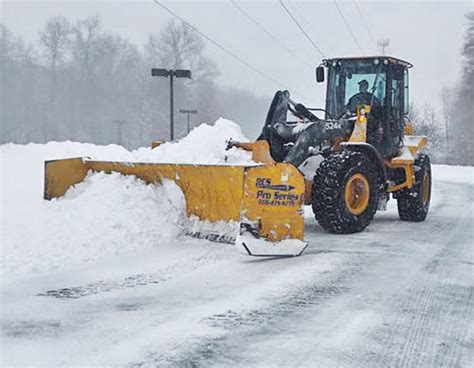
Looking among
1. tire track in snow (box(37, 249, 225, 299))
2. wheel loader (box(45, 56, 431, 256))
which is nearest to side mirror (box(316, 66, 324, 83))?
wheel loader (box(45, 56, 431, 256))

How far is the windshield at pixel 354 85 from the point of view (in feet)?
31.6

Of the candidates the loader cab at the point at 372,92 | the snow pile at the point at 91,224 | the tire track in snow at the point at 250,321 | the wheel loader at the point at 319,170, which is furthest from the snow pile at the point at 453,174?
the tire track in snow at the point at 250,321

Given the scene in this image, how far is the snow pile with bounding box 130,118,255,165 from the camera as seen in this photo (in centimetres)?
846

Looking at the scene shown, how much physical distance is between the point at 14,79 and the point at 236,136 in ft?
171

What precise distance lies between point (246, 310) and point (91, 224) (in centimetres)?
295

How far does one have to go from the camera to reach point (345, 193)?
8016 millimetres

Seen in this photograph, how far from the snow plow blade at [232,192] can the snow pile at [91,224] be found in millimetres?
164

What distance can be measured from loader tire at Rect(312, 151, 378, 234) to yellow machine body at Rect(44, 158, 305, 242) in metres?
1.20

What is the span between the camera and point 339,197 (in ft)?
25.9

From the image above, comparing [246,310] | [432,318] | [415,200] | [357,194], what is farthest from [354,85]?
[246,310]

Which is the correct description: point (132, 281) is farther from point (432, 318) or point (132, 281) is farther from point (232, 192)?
point (432, 318)

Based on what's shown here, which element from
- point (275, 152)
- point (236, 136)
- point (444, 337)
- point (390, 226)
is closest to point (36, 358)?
point (444, 337)

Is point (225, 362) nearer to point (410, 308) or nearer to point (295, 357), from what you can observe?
point (295, 357)

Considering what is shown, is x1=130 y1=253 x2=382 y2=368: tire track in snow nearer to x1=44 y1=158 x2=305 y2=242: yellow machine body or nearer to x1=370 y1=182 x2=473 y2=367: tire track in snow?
x1=370 y1=182 x2=473 y2=367: tire track in snow
